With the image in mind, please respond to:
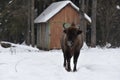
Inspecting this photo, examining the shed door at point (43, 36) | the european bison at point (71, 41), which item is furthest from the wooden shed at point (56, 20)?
the european bison at point (71, 41)

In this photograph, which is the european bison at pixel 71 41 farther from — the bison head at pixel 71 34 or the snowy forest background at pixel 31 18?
the snowy forest background at pixel 31 18

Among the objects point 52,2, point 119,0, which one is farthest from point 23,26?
point 119,0

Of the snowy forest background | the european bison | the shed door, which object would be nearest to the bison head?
the european bison

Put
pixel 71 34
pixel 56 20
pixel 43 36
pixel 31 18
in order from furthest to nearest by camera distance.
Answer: pixel 43 36 < pixel 56 20 < pixel 31 18 < pixel 71 34

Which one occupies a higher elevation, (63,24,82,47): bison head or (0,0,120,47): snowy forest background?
(63,24,82,47): bison head

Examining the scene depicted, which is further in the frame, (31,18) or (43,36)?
(43,36)

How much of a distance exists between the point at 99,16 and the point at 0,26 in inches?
397

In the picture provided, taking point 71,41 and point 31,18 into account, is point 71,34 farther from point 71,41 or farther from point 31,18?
point 31,18

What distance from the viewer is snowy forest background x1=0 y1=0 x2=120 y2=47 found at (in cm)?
3180

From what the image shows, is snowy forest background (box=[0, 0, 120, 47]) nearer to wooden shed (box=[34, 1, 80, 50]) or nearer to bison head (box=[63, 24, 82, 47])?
wooden shed (box=[34, 1, 80, 50])

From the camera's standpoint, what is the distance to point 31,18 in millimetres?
29719

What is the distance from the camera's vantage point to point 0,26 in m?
35.0

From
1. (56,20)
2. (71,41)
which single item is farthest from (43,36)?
(71,41)

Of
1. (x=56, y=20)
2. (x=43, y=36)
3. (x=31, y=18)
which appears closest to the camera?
(x=31, y=18)
